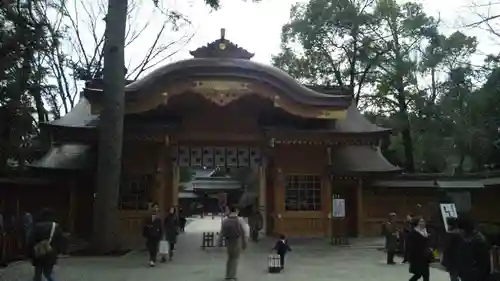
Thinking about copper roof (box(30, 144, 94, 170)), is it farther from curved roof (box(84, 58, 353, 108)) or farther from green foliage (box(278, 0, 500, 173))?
green foliage (box(278, 0, 500, 173))

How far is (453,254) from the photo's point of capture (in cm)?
772

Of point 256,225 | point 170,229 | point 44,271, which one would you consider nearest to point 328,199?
point 256,225

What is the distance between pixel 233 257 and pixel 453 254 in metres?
4.69

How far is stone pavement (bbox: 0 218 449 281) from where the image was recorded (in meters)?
11.6

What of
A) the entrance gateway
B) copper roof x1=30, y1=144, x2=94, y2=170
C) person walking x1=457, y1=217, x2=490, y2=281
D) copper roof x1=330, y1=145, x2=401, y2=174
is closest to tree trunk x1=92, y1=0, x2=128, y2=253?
the entrance gateway

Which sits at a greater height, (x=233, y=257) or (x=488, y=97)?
(x=488, y=97)

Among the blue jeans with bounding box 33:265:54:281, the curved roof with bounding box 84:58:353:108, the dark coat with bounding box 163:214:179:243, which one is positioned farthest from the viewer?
the curved roof with bounding box 84:58:353:108

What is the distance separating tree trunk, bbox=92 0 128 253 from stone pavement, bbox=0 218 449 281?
1.10m

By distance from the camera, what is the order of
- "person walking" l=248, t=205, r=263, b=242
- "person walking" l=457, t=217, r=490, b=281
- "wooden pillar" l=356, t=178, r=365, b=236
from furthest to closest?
"wooden pillar" l=356, t=178, r=365, b=236
"person walking" l=248, t=205, r=263, b=242
"person walking" l=457, t=217, r=490, b=281

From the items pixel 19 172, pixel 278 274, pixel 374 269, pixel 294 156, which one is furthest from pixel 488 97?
pixel 19 172

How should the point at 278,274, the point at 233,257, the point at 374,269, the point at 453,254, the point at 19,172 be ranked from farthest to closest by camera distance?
the point at 19,172 → the point at 374,269 → the point at 278,274 → the point at 233,257 → the point at 453,254

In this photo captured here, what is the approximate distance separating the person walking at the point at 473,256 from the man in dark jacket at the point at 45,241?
610cm

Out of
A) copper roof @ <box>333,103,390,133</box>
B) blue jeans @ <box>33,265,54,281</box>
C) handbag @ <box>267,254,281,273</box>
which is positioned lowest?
handbag @ <box>267,254,281,273</box>

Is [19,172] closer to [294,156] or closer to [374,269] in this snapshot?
[294,156]
